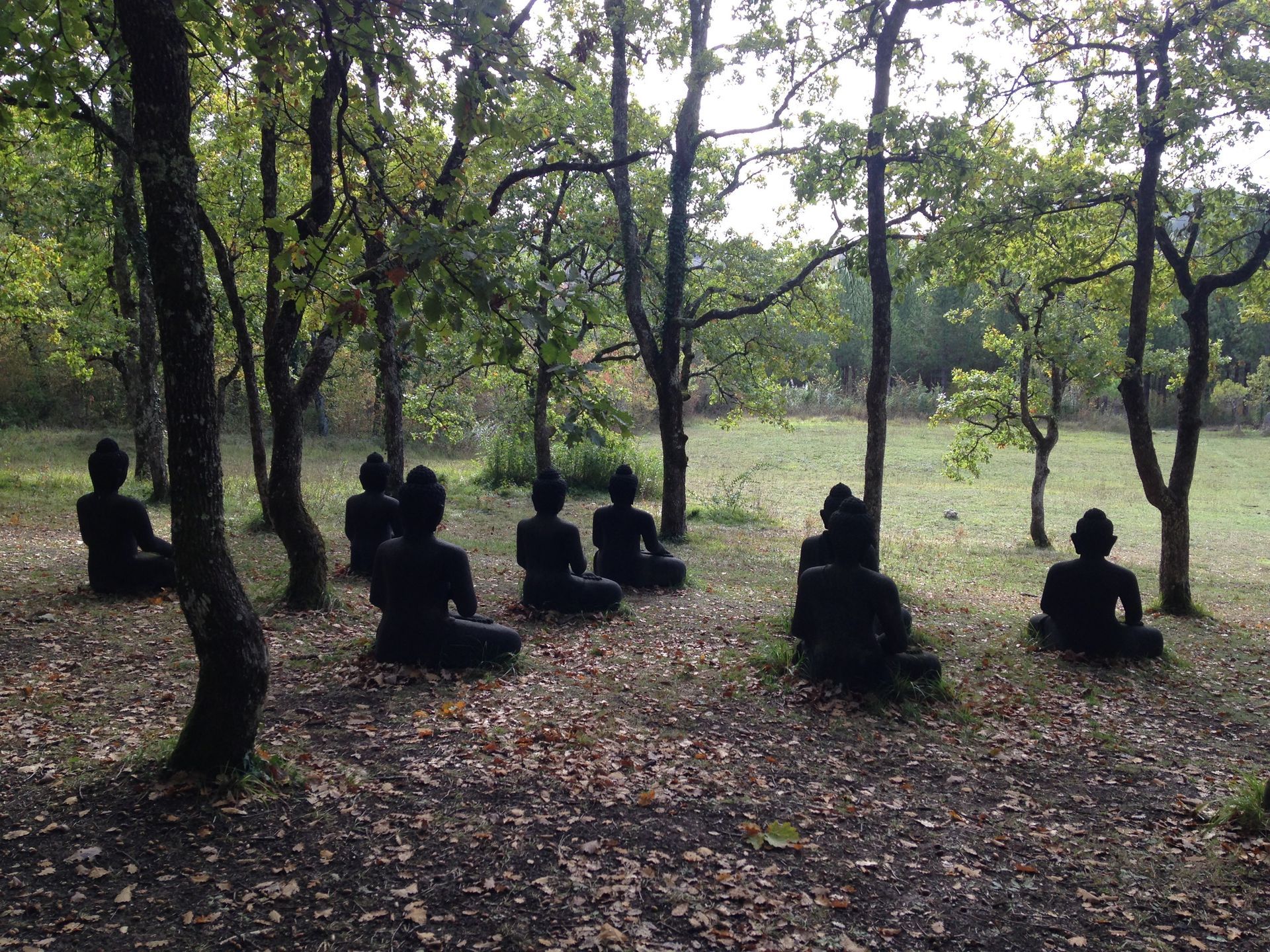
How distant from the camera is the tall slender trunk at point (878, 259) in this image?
1185 centimetres

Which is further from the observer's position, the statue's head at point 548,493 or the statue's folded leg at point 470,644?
the statue's head at point 548,493

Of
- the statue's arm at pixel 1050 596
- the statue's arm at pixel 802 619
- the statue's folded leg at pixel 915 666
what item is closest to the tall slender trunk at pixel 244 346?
the statue's arm at pixel 802 619

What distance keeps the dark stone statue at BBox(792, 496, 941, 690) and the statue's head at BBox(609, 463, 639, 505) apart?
15.3 ft

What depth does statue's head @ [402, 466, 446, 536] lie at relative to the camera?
297 inches

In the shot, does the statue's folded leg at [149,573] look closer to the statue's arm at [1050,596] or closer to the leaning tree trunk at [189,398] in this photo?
the leaning tree trunk at [189,398]

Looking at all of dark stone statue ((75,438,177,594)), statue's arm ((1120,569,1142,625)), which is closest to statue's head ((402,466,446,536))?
dark stone statue ((75,438,177,594))

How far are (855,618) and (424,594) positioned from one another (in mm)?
3984

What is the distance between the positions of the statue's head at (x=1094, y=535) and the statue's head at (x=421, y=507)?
270 inches

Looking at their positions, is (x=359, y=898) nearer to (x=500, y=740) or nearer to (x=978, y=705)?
(x=500, y=740)

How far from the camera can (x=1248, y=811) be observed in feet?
17.6

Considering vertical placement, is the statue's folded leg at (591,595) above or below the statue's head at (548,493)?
below

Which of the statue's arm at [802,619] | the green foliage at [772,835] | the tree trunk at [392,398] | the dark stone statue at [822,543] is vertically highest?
the tree trunk at [392,398]

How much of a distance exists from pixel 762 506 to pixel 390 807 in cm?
2331

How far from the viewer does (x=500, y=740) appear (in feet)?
20.8
